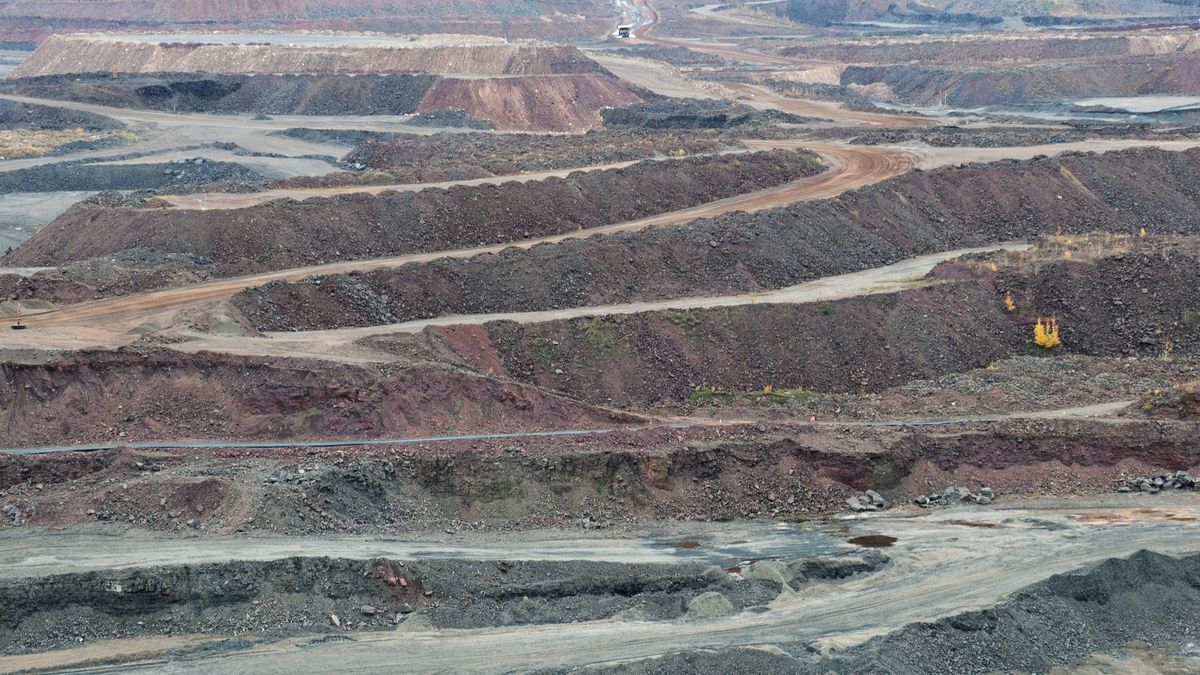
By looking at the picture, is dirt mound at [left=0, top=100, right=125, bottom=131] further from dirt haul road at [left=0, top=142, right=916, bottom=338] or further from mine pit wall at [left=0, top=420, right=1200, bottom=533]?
mine pit wall at [left=0, top=420, right=1200, bottom=533]

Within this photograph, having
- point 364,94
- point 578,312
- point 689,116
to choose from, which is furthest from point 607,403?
point 364,94

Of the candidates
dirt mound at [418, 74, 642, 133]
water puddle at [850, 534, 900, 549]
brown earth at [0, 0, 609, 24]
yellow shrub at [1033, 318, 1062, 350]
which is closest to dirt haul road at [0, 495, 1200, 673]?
water puddle at [850, 534, 900, 549]

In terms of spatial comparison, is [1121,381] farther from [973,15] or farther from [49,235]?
[973,15]

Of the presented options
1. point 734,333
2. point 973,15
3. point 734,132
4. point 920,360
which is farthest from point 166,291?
point 973,15

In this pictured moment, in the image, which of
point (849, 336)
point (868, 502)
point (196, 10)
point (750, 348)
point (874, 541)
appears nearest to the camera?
→ point (874, 541)

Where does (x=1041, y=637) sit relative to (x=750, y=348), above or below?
below

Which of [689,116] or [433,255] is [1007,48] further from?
[433,255]
